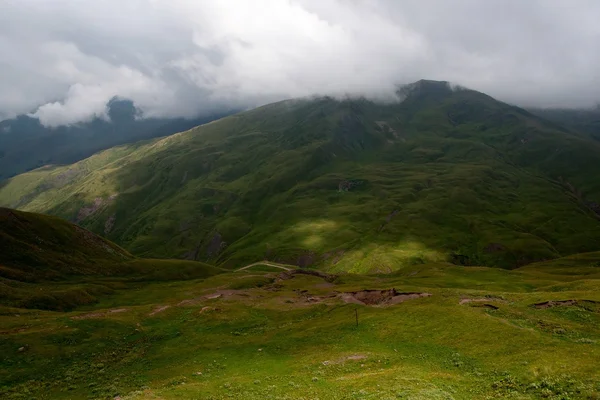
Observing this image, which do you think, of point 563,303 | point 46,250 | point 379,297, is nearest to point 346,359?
point 379,297

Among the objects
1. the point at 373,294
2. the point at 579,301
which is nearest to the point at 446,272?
the point at 373,294

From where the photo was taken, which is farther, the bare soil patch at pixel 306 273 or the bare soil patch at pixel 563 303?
the bare soil patch at pixel 306 273

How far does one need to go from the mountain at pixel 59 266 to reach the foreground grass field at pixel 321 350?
13.8 m

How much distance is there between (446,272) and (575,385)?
11337 centimetres

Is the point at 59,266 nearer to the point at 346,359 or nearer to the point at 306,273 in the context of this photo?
the point at 306,273

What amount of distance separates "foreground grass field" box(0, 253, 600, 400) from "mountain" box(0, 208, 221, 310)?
13.8 m

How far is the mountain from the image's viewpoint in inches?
3681

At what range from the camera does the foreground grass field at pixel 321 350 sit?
1459 inches

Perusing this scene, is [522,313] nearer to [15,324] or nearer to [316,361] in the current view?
[316,361]

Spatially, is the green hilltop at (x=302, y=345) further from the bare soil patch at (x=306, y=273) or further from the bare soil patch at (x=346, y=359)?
the bare soil patch at (x=306, y=273)

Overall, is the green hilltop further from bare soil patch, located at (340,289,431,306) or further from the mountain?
the mountain

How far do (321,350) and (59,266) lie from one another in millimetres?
103904

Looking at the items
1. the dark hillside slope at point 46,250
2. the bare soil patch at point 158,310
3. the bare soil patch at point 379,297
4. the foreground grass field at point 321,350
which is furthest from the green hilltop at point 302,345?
the dark hillside slope at point 46,250

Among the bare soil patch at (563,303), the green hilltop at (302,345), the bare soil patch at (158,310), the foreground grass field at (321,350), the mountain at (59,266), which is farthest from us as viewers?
the mountain at (59,266)
